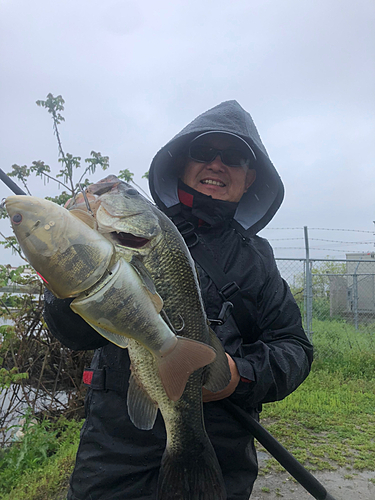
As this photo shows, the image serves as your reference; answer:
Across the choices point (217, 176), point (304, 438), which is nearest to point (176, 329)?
point (217, 176)

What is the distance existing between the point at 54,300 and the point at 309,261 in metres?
6.72

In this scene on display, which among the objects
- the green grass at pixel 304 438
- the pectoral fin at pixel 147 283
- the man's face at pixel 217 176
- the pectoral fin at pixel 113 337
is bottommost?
the green grass at pixel 304 438

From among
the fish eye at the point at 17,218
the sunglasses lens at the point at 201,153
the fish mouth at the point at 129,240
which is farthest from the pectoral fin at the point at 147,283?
the sunglasses lens at the point at 201,153

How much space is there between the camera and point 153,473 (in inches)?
71.7

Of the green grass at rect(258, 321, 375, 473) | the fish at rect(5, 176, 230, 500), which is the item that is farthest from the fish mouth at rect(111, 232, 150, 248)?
the green grass at rect(258, 321, 375, 473)

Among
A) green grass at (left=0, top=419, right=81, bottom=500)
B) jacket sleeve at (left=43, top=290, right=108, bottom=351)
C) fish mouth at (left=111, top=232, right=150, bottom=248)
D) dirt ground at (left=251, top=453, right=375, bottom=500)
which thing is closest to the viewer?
fish mouth at (left=111, top=232, right=150, bottom=248)

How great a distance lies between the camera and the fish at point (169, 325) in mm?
1404

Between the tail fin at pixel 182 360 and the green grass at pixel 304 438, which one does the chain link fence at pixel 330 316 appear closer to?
the green grass at pixel 304 438

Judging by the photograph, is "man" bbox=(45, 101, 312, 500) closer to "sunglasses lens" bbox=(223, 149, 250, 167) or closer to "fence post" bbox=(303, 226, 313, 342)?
"sunglasses lens" bbox=(223, 149, 250, 167)

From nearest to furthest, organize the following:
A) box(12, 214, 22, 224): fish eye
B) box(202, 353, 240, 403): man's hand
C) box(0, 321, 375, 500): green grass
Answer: box(12, 214, 22, 224): fish eye
box(202, 353, 240, 403): man's hand
box(0, 321, 375, 500): green grass

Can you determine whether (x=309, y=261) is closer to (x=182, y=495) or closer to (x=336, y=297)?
(x=336, y=297)

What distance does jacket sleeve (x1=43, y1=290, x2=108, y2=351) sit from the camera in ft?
5.41

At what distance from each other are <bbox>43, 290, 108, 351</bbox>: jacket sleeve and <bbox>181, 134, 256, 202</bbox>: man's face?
1.25m

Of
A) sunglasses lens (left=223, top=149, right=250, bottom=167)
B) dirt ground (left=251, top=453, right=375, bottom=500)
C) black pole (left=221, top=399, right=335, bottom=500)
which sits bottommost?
dirt ground (left=251, top=453, right=375, bottom=500)
